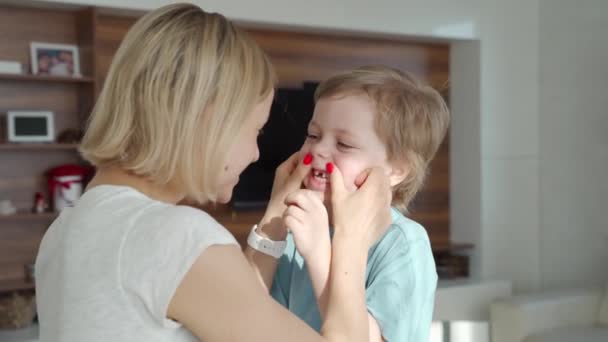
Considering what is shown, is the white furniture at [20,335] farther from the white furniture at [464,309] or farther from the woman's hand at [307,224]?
the woman's hand at [307,224]

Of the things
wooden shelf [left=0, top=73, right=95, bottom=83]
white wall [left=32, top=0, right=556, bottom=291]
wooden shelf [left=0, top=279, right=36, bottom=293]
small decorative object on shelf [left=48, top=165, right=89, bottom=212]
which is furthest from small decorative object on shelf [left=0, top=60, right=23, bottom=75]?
white wall [left=32, top=0, right=556, bottom=291]

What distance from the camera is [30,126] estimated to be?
3.99 metres

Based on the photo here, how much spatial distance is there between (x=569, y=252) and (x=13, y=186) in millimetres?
3562

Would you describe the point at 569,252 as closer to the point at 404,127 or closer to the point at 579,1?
the point at 579,1

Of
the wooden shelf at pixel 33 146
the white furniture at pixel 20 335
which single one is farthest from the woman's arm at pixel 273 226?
the wooden shelf at pixel 33 146

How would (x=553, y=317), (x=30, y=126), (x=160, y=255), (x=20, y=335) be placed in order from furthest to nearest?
(x=553, y=317)
(x=30, y=126)
(x=20, y=335)
(x=160, y=255)

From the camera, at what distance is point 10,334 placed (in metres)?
3.75

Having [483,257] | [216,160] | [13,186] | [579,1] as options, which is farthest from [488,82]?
[216,160]

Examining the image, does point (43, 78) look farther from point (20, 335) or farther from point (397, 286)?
point (397, 286)

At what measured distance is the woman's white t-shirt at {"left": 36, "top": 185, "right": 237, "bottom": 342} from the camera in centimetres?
88

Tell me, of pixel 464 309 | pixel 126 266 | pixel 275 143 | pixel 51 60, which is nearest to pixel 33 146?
pixel 51 60

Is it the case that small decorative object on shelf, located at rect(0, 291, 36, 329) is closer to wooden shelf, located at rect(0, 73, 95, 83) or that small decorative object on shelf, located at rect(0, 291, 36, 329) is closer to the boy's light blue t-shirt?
wooden shelf, located at rect(0, 73, 95, 83)

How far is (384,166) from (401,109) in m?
0.11

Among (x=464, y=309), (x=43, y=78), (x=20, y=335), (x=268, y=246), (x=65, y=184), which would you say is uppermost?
(x=43, y=78)
